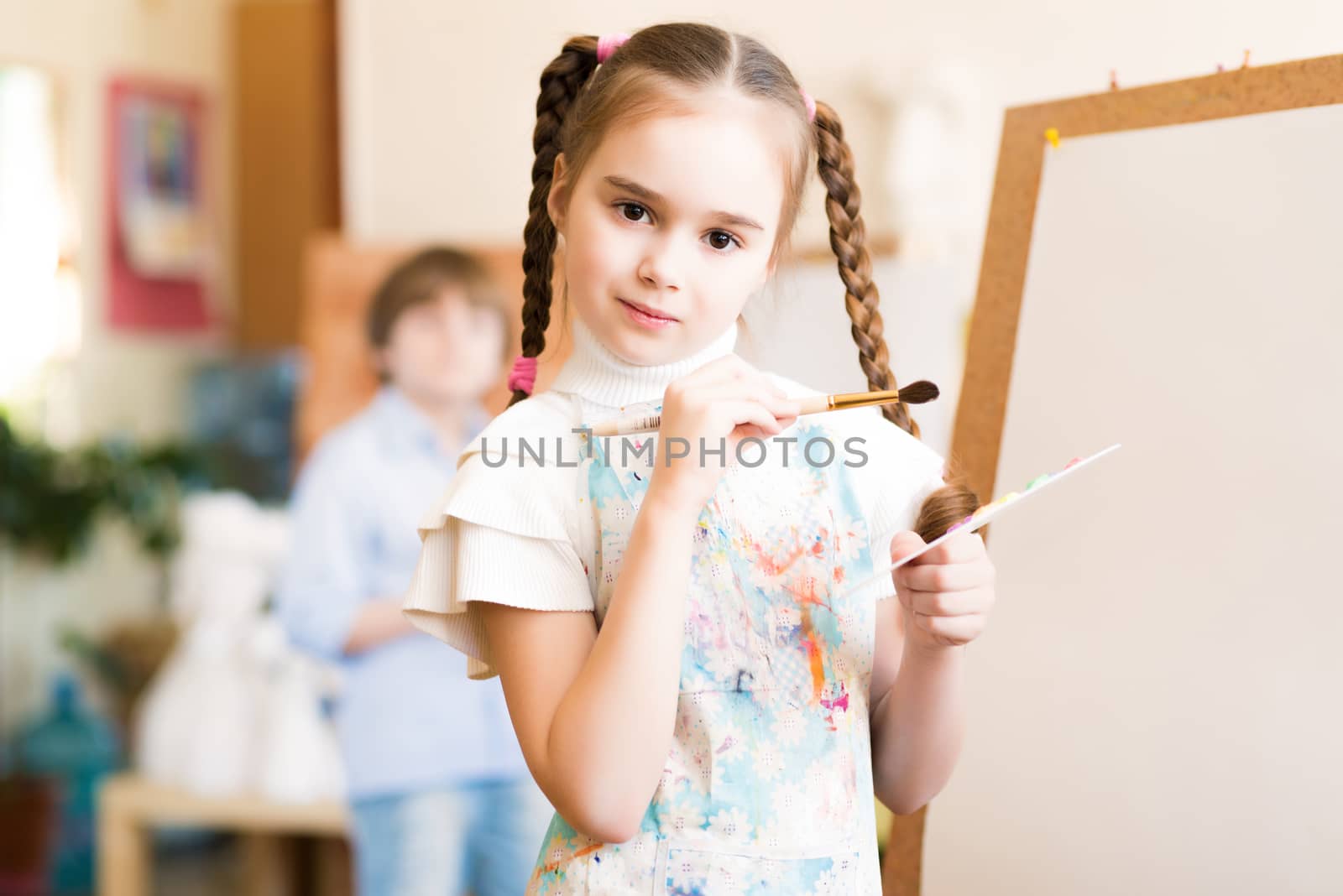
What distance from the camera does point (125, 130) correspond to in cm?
362

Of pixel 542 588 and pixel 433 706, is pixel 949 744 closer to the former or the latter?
pixel 542 588

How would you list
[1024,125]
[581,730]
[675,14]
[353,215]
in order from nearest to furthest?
1. [581,730]
2. [1024,125]
3. [675,14]
4. [353,215]

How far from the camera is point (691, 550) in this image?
79 cm

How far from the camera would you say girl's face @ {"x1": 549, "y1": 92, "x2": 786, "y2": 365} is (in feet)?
2.54

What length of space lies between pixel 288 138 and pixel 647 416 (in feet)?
11.0

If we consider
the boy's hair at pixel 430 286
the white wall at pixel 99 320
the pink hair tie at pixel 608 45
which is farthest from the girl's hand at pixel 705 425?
the white wall at pixel 99 320

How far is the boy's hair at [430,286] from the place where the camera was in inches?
90.1

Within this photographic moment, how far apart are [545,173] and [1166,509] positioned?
1.89 ft

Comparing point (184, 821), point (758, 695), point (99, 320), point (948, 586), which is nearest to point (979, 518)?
point (948, 586)

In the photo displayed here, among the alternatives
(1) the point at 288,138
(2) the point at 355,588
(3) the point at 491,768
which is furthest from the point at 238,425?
(3) the point at 491,768

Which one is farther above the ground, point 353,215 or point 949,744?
point 353,215

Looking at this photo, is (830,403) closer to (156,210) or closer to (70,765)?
(70,765)

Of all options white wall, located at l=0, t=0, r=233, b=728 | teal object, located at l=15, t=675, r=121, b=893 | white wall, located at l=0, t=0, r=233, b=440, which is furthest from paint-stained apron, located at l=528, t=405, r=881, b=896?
white wall, located at l=0, t=0, r=233, b=440

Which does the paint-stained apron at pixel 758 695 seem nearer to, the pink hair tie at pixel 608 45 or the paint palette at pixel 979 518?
the paint palette at pixel 979 518
